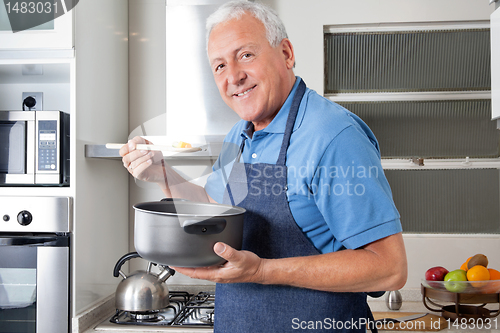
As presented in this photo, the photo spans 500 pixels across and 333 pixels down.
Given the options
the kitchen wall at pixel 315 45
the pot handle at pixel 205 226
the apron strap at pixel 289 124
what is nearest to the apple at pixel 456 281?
the kitchen wall at pixel 315 45

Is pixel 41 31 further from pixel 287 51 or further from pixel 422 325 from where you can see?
pixel 422 325

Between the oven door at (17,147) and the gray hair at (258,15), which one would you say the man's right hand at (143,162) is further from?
the oven door at (17,147)

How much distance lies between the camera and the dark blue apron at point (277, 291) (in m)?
0.88

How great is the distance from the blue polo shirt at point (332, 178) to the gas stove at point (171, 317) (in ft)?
2.52

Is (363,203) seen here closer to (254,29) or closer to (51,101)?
(254,29)

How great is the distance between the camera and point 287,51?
3.12 feet

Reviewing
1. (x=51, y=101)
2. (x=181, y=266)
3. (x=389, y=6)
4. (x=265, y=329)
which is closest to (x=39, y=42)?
(x=51, y=101)

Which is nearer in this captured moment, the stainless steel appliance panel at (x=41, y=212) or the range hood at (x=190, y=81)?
the stainless steel appliance panel at (x=41, y=212)

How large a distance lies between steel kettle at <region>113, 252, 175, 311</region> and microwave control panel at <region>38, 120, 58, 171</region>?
42 cm

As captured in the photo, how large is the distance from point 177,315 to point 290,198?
2.84ft

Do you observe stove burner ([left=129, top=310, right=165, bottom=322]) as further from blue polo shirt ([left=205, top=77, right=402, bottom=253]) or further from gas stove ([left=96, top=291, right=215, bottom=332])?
blue polo shirt ([left=205, top=77, right=402, bottom=253])

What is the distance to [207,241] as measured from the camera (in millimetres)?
752

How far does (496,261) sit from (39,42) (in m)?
1.99

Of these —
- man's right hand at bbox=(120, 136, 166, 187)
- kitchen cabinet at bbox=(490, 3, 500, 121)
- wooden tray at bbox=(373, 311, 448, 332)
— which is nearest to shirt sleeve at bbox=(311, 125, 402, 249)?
man's right hand at bbox=(120, 136, 166, 187)
